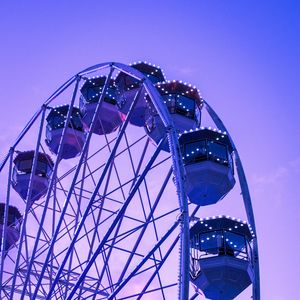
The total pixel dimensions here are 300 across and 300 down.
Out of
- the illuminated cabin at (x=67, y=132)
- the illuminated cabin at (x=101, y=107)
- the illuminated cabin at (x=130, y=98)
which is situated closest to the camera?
the illuminated cabin at (x=130, y=98)

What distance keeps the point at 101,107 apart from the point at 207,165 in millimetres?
7033

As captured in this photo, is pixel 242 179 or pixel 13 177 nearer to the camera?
pixel 242 179

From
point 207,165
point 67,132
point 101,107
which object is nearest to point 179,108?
point 207,165

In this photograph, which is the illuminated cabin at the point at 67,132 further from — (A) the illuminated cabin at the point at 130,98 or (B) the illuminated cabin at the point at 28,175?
(A) the illuminated cabin at the point at 130,98

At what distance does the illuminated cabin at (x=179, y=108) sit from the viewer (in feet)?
80.3

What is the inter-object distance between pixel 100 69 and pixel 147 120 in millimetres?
2512

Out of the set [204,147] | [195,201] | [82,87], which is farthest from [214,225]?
[82,87]

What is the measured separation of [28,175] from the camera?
32.7 metres

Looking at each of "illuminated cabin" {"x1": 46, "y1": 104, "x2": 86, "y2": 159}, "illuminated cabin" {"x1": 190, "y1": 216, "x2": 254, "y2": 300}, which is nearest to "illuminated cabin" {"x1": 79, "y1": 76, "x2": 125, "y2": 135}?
"illuminated cabin" {"x1": 46, "y1": 104, "x2": 86, "y2": 159}

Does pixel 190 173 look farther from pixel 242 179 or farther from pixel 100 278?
pixel 100 278

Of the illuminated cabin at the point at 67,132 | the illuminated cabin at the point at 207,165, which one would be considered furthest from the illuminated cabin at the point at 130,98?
the illuminated cabin at the point at 207,165

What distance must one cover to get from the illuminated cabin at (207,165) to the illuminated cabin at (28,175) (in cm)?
1064

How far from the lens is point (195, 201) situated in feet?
75.6

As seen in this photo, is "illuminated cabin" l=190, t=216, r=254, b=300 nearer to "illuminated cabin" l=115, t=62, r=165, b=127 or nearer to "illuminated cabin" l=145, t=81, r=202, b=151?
"illuminated cabin" l=145, t=81, r=202, b=151
